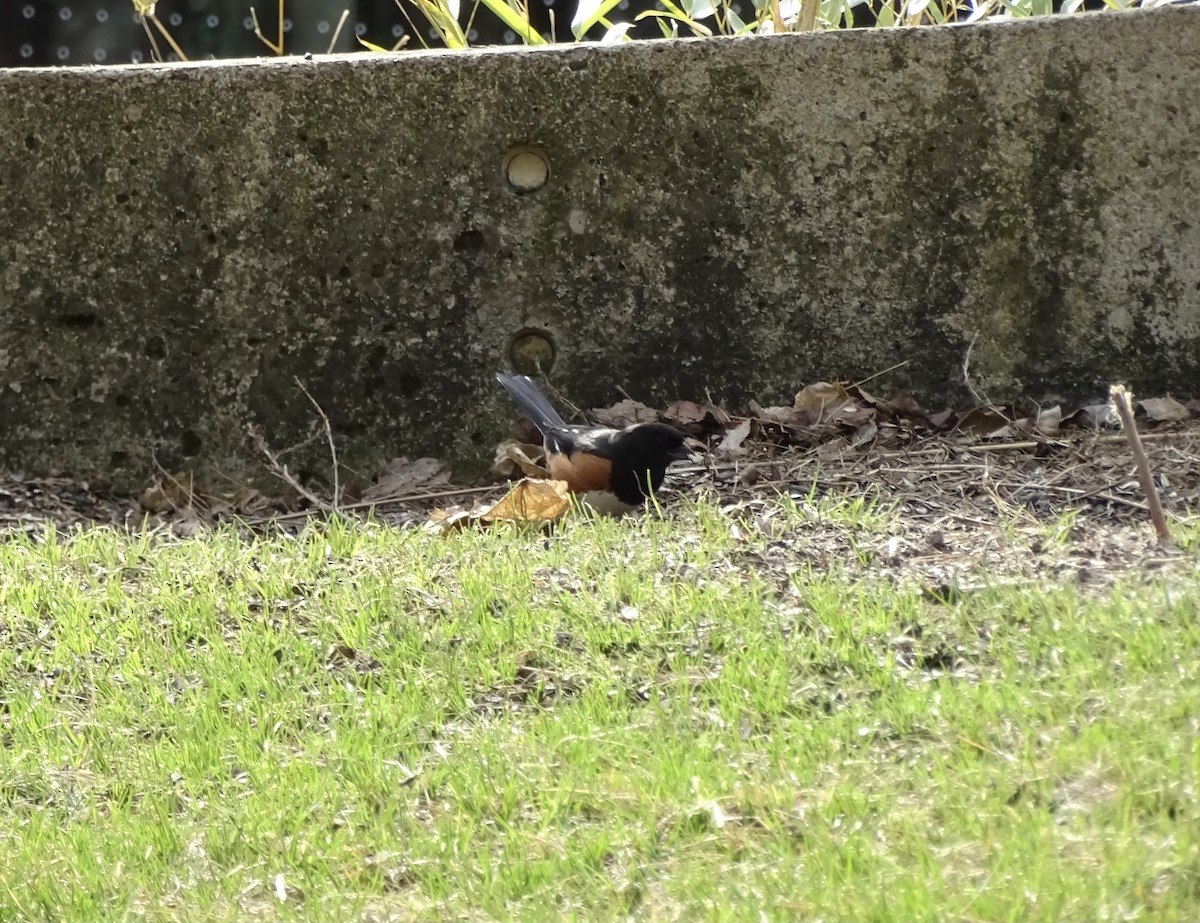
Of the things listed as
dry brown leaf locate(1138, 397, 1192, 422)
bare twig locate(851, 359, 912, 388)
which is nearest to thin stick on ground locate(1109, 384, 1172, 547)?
dry brown leaf locate(1138, 397, 1192, 422)

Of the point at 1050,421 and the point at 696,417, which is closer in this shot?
the point at 1050,421

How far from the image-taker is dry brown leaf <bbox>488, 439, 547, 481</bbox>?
454 cm

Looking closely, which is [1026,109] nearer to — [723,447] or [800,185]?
[800,185]

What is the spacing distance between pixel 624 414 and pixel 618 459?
61cm

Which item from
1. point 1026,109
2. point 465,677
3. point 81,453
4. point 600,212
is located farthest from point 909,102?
point 81,453

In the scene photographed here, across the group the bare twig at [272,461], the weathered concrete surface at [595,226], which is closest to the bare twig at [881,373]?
the weathered concrete surface at [595,226]

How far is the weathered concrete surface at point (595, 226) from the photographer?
4.50 metres

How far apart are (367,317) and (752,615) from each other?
2100mm

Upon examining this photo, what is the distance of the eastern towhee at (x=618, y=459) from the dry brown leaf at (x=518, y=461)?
0.66 feet

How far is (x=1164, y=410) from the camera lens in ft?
14.5

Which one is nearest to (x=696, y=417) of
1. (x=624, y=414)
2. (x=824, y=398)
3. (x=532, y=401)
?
(x=624, y=414)

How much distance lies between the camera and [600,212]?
180 inches

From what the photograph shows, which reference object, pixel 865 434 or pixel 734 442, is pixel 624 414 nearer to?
pixel 734 442

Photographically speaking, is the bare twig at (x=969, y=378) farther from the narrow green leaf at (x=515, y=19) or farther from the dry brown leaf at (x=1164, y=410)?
the narrow green leaf at (x=515, y=19)
